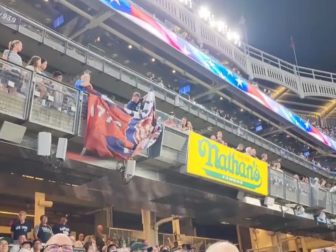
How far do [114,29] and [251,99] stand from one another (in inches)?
311

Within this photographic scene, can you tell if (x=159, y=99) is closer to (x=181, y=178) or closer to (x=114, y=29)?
(x=114, y=29)

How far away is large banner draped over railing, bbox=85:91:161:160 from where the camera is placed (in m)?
7.02

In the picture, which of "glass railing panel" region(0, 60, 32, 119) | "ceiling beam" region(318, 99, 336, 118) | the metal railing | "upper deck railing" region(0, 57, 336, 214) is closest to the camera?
"glass railing panel" region(0, 60, 32, 119)

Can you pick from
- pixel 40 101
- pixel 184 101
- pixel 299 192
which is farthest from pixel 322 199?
pixel 40 101

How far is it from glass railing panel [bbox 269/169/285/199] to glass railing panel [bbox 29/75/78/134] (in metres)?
7.46

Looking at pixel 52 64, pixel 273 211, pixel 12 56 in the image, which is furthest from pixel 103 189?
pixel 273 211

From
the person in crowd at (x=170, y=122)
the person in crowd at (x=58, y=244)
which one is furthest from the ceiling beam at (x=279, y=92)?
the person in crowd at (x=58, y=244)

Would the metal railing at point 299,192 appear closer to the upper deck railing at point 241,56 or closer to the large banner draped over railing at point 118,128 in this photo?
the large banner draped over railing at point 118,128

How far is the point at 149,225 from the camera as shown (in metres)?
12.7

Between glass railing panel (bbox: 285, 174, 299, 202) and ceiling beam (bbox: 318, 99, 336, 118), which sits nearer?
glass railing panel (bbox: 285, 174, 299, 202)

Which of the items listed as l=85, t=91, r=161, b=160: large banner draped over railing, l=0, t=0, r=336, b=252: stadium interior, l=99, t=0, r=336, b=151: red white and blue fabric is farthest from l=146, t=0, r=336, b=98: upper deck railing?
l=85, t=91, r=161, b=160: large banner draped over railing

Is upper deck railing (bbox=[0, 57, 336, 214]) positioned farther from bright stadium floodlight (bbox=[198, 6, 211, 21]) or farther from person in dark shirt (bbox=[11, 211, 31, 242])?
bright stadium floodlight (bbox=[198, 6, 211, 21])

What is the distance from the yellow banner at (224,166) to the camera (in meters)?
9.51

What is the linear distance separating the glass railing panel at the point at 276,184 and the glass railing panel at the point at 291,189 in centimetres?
34
